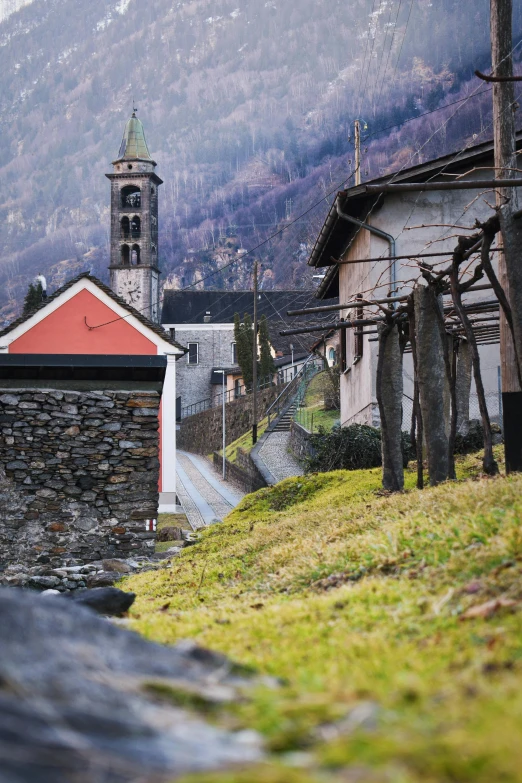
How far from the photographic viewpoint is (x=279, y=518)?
1273cm

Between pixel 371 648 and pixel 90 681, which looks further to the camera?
pixel 371 648

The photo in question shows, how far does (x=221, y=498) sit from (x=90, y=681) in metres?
30.2

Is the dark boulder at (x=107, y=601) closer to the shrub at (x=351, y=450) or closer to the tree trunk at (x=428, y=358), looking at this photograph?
the tree trunk at (x=428, y=358)

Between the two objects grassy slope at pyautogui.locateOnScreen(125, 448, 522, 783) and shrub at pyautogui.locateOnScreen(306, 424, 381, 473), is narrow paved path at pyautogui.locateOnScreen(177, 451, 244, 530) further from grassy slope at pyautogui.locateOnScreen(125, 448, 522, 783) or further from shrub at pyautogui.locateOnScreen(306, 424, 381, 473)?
grassy slope at pyautogui.locateOnScreen(125, 448, 522, 783)

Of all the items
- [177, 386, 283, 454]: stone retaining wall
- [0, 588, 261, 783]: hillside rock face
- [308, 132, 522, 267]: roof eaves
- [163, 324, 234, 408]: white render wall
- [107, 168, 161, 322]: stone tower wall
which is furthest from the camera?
[163, 324, 234, 408]: white render wall

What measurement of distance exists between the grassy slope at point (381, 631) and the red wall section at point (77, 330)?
17.0 metres

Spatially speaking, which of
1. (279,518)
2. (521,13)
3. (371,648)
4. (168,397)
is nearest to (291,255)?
(521,13)

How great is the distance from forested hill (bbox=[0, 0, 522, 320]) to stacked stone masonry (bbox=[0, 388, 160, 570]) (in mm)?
72941

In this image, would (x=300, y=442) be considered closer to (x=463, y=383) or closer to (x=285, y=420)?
(x=285, y=420)

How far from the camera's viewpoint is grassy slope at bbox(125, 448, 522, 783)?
213 centimetres

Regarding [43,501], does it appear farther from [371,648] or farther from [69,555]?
[371,648]

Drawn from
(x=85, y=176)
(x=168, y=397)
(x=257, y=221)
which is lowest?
(x=168, y=397)

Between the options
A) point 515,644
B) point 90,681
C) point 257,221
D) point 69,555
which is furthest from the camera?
point 257,221

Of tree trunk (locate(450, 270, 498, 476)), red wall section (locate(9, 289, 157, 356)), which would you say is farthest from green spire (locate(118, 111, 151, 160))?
tree trunk (locate(450, 270, 498, 476))
